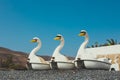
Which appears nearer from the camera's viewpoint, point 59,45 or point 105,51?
point 59,45

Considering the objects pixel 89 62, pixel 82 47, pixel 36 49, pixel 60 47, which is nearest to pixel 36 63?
pixel 60 47

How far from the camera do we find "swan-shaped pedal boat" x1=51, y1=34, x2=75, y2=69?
1914cm

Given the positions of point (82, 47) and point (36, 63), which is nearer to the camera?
point (82, 47)

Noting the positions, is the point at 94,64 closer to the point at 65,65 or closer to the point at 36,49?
the point at 65,65

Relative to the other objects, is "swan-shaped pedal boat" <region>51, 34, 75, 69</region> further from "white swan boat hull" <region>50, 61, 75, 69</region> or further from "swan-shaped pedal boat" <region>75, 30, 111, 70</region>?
"swan-shaped pedal boat" <region>75, 30, 111, 70</region>

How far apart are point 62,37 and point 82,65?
4.26 metres

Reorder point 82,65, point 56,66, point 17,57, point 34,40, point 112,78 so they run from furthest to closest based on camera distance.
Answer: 1. point 17,57
2. point 34,40
3. point 56,66
4. point 82,65
5. point 112,78

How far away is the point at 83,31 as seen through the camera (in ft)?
68.2

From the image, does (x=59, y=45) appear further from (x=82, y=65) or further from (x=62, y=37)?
(x=82, y=65)

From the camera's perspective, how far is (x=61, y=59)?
65.8ft

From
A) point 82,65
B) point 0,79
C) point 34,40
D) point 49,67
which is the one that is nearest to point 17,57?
point 34,40

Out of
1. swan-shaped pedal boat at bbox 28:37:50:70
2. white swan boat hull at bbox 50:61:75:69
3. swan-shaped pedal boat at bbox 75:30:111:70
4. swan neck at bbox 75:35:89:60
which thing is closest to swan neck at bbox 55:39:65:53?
swan-shaped pedal boat at bbox 28:37:50:70

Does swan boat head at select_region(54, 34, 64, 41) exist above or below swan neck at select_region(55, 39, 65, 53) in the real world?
above

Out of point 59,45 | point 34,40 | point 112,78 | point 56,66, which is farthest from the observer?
point 34,40
